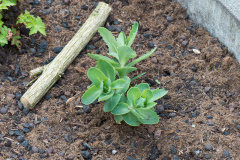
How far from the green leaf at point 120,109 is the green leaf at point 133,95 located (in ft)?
0.29

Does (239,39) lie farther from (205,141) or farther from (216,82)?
(205,141)

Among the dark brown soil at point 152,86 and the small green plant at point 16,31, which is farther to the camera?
the small green plant at point 16,31

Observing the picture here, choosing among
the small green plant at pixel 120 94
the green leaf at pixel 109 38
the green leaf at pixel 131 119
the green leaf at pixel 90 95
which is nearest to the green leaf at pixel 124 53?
the small green plant at pixel 120 94

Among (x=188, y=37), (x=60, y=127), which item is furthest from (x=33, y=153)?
(x=188, y=37)

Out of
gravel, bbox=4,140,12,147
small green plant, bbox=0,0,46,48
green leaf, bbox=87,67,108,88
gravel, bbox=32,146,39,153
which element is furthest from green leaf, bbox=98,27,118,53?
gravel, bbox=4,140,12,147

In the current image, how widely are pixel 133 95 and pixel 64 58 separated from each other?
1060mm

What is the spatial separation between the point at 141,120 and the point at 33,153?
91cm

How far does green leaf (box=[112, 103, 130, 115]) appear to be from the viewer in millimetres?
2252

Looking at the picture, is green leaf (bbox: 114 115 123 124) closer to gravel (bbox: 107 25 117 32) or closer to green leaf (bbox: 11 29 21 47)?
gravel (bbox: 107 25 117 32)

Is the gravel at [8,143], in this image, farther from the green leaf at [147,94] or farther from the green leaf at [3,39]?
the green leaf at [147,94]

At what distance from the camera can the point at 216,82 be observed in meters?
2.75

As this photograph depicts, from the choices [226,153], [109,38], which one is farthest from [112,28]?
[226,153]

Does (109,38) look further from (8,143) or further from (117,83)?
(8,143)

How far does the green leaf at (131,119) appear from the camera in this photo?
2291 mm
